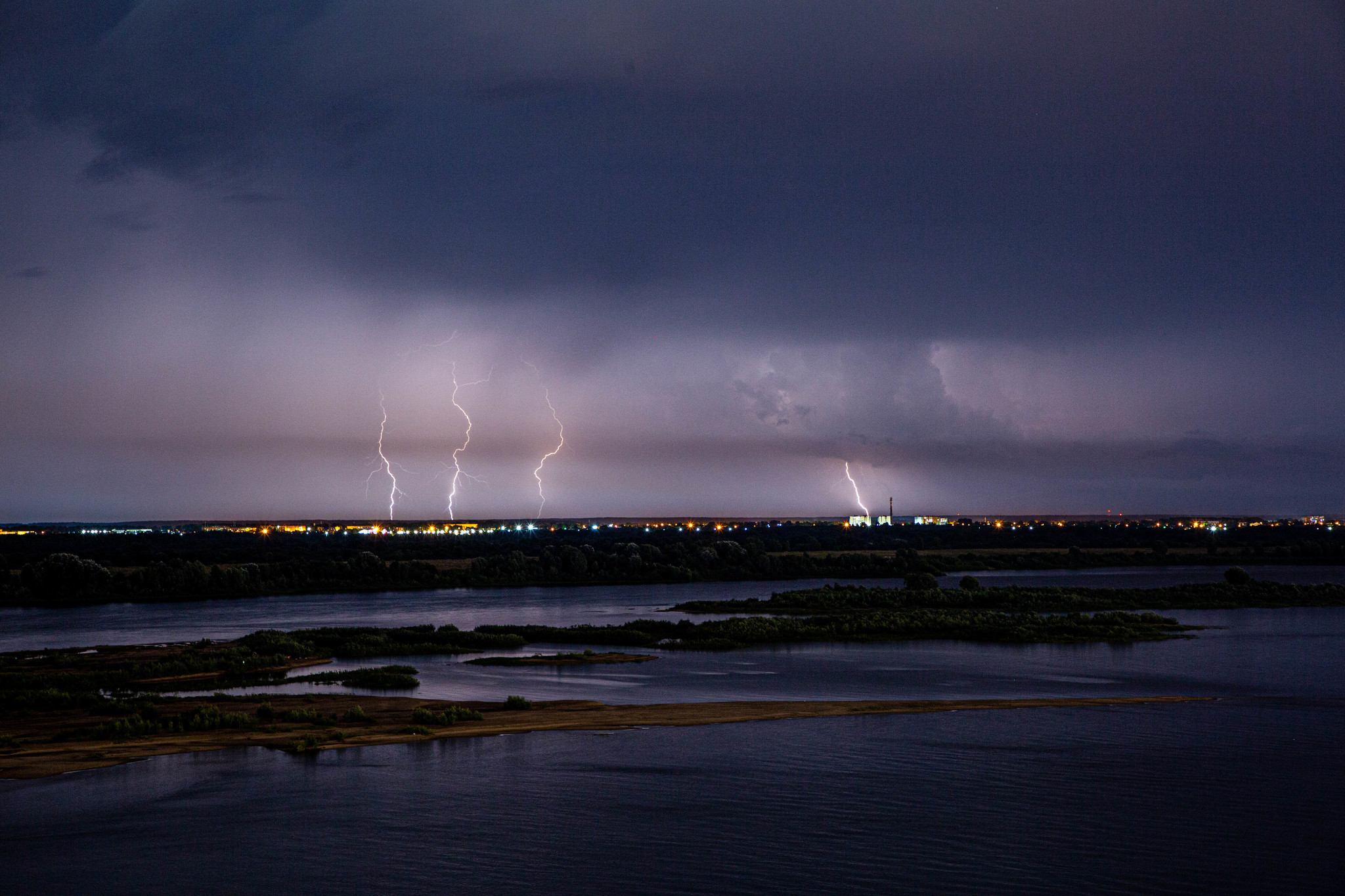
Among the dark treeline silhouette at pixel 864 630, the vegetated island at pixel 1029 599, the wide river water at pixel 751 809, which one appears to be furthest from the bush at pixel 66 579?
the wide river water at pixel 751 809

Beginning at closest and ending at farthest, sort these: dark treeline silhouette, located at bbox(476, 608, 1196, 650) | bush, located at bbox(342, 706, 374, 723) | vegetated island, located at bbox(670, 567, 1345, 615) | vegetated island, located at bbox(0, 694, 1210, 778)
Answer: vegetated island, located at bbox(0, 694, 1210, 778)
bush, located at bbox(342, 706, 374, 723)
dark treeline silhouette, located at bbox(476, 608, 1196, 650)
vegetated island, located at bbox(670, 567, 1345, 615)

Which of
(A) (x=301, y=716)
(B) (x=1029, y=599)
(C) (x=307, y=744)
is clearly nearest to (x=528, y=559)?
(B) (x=1029, y=599)

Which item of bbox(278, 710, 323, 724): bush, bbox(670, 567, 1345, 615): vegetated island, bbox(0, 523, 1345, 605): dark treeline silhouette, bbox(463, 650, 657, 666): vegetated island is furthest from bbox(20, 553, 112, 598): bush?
bbox(278, 710, 323, 724): bush

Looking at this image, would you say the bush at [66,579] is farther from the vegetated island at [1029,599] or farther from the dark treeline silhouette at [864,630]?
the dark treeline silhouette at [864,630]

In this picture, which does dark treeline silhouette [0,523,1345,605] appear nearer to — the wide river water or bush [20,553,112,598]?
bush [20,553,112,598]

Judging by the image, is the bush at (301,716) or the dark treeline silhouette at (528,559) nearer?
the bush at (301,716)

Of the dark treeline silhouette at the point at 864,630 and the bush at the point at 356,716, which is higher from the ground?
the bush at the point at 356,716
